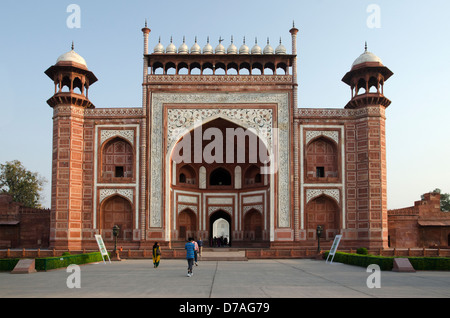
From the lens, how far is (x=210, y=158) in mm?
31328

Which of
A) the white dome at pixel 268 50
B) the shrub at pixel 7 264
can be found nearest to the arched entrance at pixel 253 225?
the white dome at pixel 268 50

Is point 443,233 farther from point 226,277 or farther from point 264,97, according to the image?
point 226,277

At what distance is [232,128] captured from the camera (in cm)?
2812

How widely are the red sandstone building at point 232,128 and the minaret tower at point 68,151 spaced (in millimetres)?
53

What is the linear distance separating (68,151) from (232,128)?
29.4 feet

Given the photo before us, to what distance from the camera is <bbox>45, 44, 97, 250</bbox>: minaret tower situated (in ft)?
82.9

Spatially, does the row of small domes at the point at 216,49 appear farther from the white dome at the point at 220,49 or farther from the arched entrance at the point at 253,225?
the arched entrance at the point at 253,225

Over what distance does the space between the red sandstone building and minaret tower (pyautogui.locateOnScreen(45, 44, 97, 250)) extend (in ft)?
0.17

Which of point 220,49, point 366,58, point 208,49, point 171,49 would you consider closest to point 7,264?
point 171,49

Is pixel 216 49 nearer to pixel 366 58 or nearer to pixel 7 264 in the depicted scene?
pixel 366 58

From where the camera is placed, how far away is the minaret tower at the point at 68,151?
25266 mm

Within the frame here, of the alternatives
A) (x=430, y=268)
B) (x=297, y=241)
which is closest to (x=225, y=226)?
(x=297, y=241)

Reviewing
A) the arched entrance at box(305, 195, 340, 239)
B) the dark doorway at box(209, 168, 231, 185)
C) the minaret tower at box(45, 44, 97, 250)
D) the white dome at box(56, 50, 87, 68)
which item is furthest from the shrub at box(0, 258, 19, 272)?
the dark doorway at box(209, 168, 231, 185)
